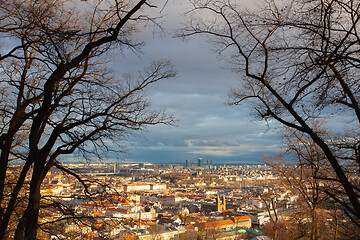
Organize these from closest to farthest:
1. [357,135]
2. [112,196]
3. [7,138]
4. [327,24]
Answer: [327,24] < [7,138] < [357,135] < [112,196]

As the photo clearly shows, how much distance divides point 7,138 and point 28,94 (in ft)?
3.19

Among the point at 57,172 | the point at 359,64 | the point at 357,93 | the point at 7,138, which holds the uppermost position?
the point at 359,64

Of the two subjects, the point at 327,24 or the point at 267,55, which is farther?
the point at 267,55

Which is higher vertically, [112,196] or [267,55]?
[267,55]

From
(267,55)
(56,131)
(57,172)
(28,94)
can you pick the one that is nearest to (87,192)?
(57,172)

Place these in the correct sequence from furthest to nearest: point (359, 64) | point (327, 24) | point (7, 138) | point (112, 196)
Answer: point (112, 196), point (7, 138), point (327, 24), point (359, 64)

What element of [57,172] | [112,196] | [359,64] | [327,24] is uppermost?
[327,24]

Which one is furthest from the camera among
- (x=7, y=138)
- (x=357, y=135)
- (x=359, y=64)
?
(x=357, y=135)

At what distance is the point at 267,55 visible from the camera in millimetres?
3527

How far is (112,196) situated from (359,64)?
354 centimetres

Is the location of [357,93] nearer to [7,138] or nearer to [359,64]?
[359,64]

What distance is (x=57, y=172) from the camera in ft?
14.8

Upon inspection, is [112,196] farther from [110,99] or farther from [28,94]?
[28,94]

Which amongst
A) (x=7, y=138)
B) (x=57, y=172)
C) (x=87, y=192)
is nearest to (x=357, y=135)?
(x=87, y=192)
